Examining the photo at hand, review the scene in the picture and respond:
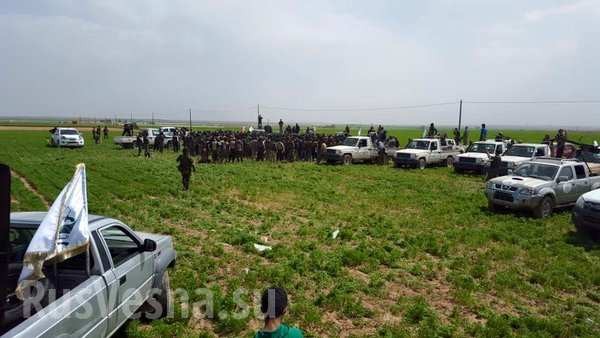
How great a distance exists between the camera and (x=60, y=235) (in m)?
3.09

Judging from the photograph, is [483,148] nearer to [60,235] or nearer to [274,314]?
[274,314]

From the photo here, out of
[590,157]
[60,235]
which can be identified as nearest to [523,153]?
[590,157]

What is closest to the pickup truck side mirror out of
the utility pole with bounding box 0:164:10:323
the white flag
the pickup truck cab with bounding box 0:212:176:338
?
the pickup truck cab with bounding box 0:212:176:338

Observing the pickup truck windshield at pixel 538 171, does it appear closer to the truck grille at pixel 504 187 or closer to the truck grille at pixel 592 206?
the truck grille at pixel 504 187

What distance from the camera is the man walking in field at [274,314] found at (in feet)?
8.89

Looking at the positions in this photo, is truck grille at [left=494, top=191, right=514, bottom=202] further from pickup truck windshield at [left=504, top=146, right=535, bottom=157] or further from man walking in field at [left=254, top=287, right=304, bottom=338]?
man walking in field at [left=254, top=287, right=304, bottom=338]

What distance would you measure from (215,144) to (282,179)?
819cm

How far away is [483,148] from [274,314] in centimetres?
2296

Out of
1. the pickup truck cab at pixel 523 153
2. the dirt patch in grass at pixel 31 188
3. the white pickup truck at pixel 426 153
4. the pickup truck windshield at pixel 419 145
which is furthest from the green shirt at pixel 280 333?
the pickup truck windshield at pixel 419 145

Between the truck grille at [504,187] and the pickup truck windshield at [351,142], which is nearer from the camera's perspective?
the truck grille at [504,187]

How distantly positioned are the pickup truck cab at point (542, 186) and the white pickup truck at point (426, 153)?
1091cm

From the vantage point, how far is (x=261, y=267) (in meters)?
7.57

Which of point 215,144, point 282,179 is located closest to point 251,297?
point 282,179

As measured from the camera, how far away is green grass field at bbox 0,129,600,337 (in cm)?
575
